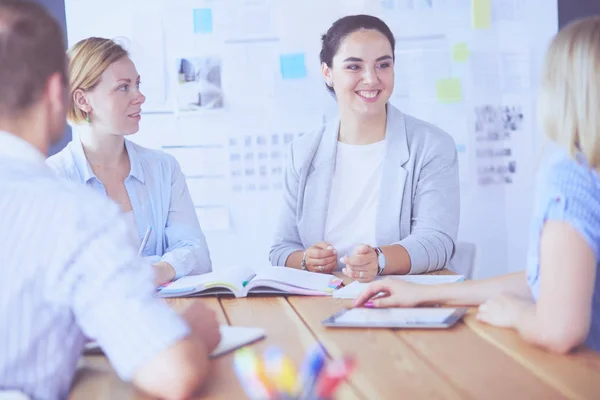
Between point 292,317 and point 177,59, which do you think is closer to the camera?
point 292,317

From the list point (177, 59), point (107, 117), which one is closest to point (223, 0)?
point (177, 59)

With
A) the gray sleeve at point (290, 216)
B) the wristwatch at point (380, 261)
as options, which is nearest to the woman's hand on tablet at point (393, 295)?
the wristwatch at point (380, 261)

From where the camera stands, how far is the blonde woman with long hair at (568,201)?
4.11 ft

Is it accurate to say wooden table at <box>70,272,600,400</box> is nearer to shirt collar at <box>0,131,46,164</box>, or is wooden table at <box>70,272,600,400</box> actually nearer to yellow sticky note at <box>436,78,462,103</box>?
shirt collar at <box>0,131,46,164</box>

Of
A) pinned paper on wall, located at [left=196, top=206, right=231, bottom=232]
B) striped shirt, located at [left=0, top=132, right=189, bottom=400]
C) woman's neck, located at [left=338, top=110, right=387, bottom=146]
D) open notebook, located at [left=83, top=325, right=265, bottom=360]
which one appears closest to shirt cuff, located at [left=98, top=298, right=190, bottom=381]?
striped shirt, located at [left=0, top=132, right=189, bottom=400]

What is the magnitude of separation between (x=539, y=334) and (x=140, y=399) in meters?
0.66

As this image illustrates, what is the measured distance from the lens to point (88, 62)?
Result: 269cm

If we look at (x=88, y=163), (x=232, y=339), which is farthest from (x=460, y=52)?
(x=232, y=339)

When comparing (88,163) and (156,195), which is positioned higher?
(88,163)

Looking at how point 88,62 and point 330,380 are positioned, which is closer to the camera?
point 330,380

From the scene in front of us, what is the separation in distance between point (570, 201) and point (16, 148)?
0.89 metres

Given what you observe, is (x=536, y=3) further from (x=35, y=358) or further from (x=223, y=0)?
(x=35, y=358)

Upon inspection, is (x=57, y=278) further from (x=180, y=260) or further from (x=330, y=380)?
(x=180, y=260)

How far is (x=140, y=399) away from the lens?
118 cm
